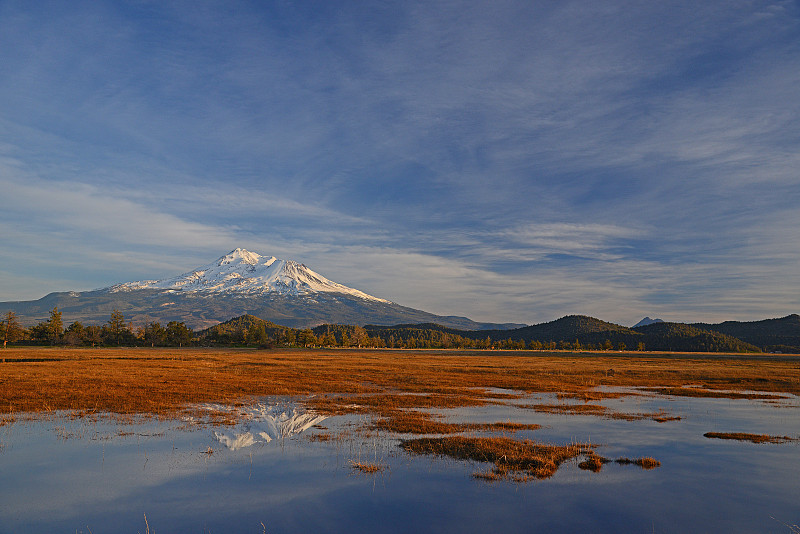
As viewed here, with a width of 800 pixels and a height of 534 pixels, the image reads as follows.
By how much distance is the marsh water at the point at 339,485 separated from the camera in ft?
45.1

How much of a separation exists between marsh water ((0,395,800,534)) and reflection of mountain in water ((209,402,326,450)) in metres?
0.18

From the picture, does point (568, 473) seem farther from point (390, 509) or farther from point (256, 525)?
point (256, 525)

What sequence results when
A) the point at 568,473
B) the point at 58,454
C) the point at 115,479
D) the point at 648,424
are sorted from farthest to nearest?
the point at 648,424
the point at 58,454
the point at 568,473
the point at 115,479

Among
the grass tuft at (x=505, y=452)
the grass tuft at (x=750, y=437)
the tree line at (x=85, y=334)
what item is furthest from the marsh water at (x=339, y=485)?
the tree line at (x=85, y=334)

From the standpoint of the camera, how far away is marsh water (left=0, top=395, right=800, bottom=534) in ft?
45.1

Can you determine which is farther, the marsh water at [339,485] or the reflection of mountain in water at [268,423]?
the reflection of mountain in water at [268,423]

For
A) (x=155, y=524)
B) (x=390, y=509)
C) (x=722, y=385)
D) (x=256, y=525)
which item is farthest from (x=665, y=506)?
(x=722, y=385)

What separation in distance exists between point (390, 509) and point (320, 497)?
7.93ft

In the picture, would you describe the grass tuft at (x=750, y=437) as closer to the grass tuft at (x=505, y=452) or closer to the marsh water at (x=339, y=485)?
the marsh water at (x=339, y=485)

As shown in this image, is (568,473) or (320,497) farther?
(568,473)

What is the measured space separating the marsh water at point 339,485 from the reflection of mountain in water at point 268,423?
0.18m

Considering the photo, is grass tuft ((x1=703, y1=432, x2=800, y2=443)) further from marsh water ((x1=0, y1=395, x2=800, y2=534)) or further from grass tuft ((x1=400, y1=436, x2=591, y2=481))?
grass tuft ((x1=400, y1=436, x2=591, y2=481))

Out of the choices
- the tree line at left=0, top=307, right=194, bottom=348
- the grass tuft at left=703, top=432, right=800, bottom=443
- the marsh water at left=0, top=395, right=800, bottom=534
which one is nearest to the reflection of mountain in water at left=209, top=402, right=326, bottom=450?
the marsh water at left=0, top=395, right=800, bottom=534

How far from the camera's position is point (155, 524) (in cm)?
1319
